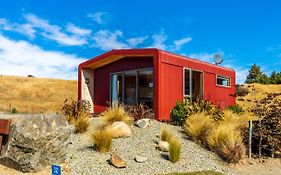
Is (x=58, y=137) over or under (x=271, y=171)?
over

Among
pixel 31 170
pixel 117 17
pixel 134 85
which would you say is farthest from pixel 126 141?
pixel 117 17

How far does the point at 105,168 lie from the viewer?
8.00m

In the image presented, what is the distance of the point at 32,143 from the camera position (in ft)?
24.1

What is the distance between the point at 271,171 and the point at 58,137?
5615 mm

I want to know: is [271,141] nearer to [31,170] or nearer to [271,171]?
[271,171]

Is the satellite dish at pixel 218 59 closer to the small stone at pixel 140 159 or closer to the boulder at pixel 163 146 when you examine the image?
the boulder at pixel 163 146

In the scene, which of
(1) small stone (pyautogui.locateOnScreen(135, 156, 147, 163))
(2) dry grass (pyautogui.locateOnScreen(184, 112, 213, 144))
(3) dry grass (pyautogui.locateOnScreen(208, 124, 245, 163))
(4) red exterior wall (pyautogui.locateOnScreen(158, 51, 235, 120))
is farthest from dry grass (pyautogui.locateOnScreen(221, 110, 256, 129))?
(1) small stone (pyautogui.locateOnScreen(135, 156, 147, 163))

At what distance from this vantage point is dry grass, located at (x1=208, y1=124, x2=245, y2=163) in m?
9.62

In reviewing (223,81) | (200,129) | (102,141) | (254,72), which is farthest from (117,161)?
(254,72)

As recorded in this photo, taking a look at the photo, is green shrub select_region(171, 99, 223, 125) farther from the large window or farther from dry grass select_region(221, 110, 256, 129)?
the large window

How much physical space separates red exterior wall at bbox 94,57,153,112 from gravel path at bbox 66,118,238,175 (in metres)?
6.40

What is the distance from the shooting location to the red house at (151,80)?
1464 centimetres

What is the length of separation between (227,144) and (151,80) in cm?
664

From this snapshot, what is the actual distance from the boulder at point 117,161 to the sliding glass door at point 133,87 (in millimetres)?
7567
